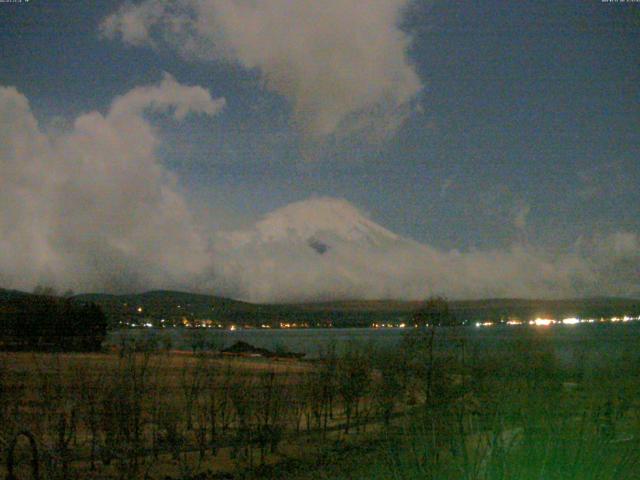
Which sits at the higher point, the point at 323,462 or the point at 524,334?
the point at 524,334

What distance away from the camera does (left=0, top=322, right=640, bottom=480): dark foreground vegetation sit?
20.2 feet

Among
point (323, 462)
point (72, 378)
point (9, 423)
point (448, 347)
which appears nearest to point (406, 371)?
point (448, 347)

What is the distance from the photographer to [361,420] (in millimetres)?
24516

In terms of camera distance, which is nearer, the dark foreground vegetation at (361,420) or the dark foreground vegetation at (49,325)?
the dark foreground vegetation at (361,420)

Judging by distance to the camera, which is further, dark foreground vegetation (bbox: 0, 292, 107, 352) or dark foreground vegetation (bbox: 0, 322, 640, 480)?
dark foreground vegetation (bbox: 0, 292, 107, 352)

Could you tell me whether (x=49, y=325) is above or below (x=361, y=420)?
above

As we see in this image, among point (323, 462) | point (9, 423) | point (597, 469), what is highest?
point (597, 469)

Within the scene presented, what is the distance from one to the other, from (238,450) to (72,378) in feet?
14.8

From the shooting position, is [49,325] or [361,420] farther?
[49,325]

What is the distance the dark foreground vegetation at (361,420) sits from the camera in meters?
6.15

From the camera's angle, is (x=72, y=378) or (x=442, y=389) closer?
(x=72, y=378)

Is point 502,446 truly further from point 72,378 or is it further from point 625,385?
point 72,378

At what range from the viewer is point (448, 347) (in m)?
25.5

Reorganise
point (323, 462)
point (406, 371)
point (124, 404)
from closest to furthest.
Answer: point (124, 404) < point (323, 462) < point (406, 371)
